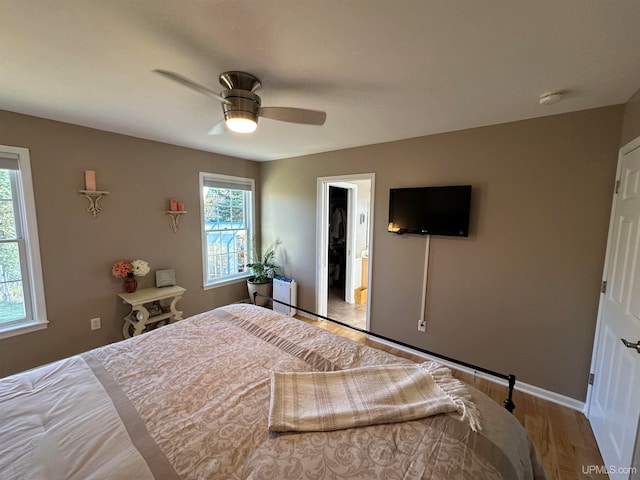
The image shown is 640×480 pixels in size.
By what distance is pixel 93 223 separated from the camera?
8.58ft

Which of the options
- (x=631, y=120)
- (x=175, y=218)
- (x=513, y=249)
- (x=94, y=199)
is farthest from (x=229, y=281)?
(x=631, y=120)

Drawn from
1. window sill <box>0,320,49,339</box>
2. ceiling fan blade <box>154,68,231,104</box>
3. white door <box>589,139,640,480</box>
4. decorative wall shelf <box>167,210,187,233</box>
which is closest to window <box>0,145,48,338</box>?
window sill <box>0,320,49,339</box>

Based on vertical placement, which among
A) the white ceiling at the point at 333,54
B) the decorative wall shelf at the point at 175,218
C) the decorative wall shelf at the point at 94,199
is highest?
the white ceiling at the point at 333,54

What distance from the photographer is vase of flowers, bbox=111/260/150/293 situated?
8.93 feet

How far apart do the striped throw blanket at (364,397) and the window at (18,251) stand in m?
2.56

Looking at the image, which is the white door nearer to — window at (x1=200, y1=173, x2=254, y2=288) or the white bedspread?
the white bedspread

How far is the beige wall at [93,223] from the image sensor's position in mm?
2307

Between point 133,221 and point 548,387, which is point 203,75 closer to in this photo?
point 133,221

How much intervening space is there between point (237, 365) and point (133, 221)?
7.75ft

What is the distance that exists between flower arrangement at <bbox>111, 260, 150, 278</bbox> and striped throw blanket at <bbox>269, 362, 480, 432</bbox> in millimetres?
2335

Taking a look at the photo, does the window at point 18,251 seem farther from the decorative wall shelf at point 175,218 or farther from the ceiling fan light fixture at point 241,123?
the ceiling fan light fixture at point 241,123

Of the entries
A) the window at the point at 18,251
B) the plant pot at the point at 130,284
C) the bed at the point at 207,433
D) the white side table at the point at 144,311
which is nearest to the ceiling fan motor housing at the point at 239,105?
the bed at the point at 207,433

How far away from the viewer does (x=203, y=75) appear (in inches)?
60.7

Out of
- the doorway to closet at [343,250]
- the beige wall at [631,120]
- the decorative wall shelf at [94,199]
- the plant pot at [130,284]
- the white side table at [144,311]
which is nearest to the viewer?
the beige wall at [631,120]
